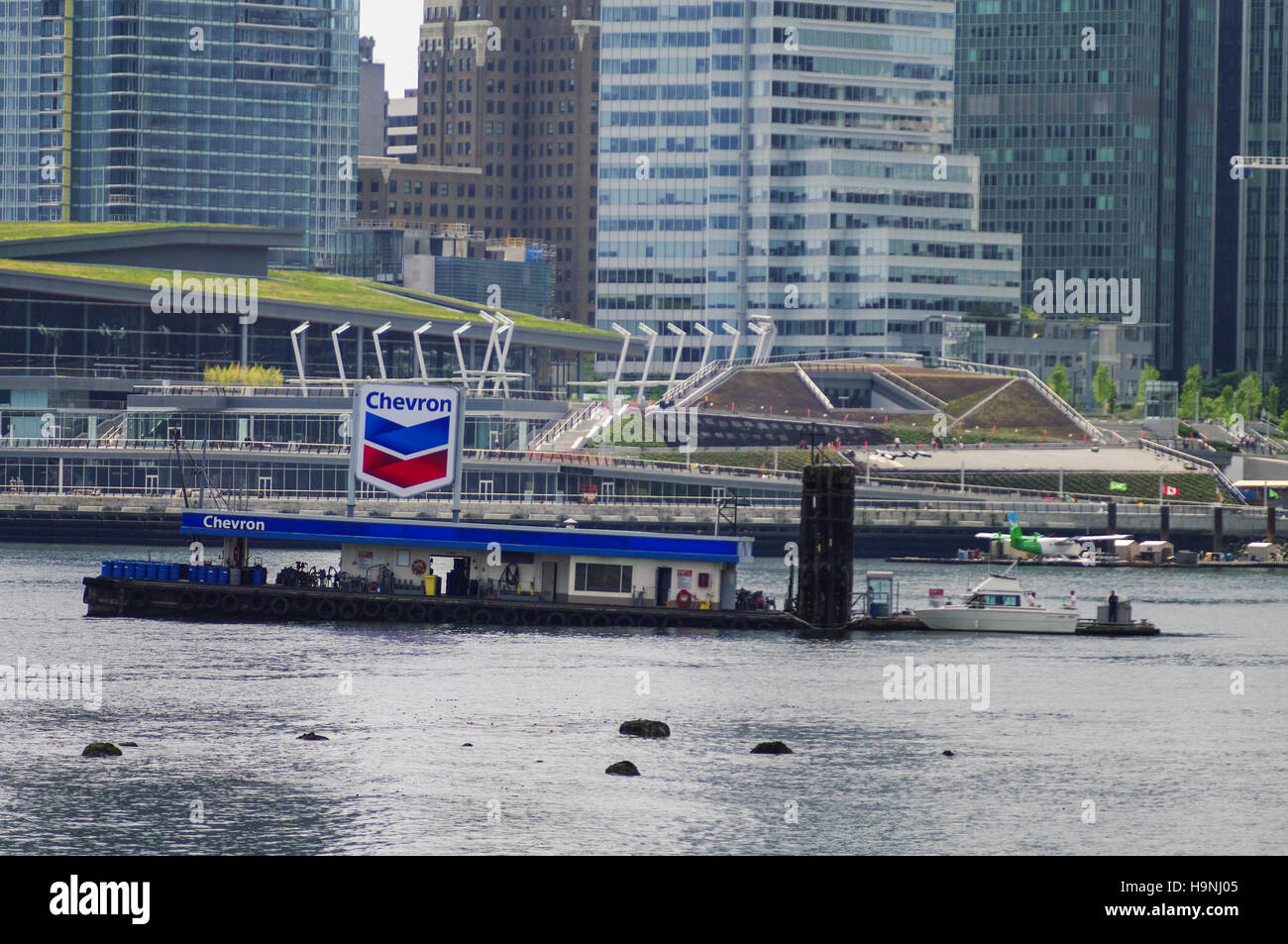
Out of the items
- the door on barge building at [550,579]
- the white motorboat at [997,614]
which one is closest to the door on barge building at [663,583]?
the door on barge building at [550,579]

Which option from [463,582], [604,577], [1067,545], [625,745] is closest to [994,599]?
[604,577]

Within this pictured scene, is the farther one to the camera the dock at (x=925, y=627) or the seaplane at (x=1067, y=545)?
the seaplane at (x=1067, y=545)

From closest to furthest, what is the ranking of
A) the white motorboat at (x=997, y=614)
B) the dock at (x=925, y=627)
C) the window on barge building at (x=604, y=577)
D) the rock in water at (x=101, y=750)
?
1. the rock in water at (x=101, y=750)
2. the dock at (x=925, y=627)
3. the window on barge building at (x=604, y=577)
4. the white motorboat at (x=997, y=614)

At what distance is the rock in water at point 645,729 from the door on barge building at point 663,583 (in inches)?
1340

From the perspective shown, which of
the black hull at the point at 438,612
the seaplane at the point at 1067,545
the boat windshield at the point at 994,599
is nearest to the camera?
the black hull at the point at 438,612

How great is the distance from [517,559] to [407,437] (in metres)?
8.70

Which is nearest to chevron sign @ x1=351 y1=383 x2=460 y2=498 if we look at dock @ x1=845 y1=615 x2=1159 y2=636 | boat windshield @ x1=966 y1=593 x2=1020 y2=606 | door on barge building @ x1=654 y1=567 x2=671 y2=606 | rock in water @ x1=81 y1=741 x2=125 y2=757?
door on barge building @ x1=654 y1=567 x2=671 y2=606

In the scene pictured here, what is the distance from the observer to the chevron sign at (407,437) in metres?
120

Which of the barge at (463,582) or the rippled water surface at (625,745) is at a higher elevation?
the barge at (463,582)

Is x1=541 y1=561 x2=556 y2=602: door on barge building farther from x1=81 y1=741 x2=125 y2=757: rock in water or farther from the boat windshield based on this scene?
x1=81 y1=741 x2=125 y2=757: rock in water

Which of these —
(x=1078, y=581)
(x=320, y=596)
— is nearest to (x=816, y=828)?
(x=320, y=596)

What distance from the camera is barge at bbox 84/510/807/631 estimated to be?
115938mm

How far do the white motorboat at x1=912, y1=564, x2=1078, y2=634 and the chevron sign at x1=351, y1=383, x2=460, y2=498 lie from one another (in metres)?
26.3

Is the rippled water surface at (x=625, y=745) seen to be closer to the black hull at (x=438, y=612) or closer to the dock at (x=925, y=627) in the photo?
the black hull at (x=438, y=612)
